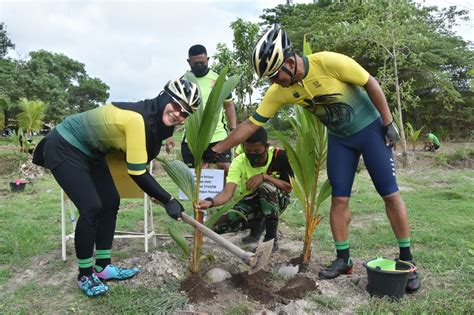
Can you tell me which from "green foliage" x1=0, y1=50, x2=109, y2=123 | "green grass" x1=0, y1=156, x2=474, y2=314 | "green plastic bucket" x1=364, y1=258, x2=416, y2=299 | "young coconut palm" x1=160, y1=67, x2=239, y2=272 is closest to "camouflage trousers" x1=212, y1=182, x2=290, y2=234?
"green grass" x1=0, y1=156, x2=474, y2=314

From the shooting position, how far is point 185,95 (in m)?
2.84

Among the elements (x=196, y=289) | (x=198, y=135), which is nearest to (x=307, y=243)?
(x=196, y=289)

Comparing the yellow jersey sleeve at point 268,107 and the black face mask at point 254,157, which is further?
the black face mask at point 254,157

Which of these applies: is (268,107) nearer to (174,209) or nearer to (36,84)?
(174,209)

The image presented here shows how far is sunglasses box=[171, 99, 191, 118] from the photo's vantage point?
288 centimetres

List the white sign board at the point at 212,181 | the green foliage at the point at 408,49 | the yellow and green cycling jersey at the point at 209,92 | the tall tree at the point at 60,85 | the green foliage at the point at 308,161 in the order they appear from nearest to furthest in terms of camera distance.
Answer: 1. the green foliage at the point at 308,161
2. the white sign board at the point at 212,181
3. the yellow and green cycling jersey at the point at 209,92
4. the green foliage at the point at 408,49
5. the tall tree at the point at 60,85

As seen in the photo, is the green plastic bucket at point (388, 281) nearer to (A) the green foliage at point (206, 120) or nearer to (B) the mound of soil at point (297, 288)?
(B) the mound of soil at point (297, 288)

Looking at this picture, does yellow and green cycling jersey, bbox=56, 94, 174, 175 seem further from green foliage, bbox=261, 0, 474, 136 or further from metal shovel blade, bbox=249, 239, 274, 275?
green foliage, bbox=261, 0, 474, 136

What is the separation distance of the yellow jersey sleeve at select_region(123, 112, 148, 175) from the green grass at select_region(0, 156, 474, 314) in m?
0.92

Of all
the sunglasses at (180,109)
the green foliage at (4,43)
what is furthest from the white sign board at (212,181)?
the green foliage at (4,43)

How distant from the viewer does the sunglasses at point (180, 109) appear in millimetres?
2875

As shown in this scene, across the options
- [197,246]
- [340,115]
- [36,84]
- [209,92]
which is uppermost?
[36,84]

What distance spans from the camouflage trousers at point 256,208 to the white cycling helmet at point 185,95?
1236mm

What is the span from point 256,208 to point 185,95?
1680mm
